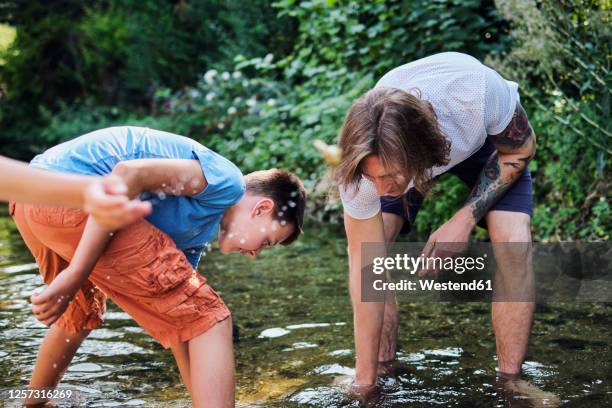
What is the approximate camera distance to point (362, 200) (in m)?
2.77

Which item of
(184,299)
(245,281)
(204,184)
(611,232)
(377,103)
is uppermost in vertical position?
(377,103)

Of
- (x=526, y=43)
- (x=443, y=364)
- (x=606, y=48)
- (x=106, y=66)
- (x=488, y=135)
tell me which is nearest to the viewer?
(x=488, y=135)

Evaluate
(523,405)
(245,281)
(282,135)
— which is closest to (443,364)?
(523,405)

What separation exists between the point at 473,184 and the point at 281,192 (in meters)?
0.98

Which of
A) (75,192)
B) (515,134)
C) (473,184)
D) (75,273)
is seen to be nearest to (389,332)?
(473,184)

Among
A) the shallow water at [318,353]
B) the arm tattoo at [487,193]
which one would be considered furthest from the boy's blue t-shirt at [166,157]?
the arm tattoo at [487,193]

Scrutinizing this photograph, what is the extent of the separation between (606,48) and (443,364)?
2.45 metres

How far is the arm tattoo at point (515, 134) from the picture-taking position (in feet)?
9.57

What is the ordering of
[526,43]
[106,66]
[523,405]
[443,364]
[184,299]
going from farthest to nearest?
[106,66] → [526,43] → [443,364] → [523,405] → [184,299]

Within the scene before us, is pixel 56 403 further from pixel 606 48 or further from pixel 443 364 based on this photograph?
pixel 606 48

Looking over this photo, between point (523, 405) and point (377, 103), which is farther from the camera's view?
point (523, 405)

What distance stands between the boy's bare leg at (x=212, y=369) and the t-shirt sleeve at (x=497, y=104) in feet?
4.16

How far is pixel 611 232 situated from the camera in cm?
466

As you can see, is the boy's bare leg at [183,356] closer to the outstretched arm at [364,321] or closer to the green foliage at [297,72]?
the outstretched arm at [364,321]
